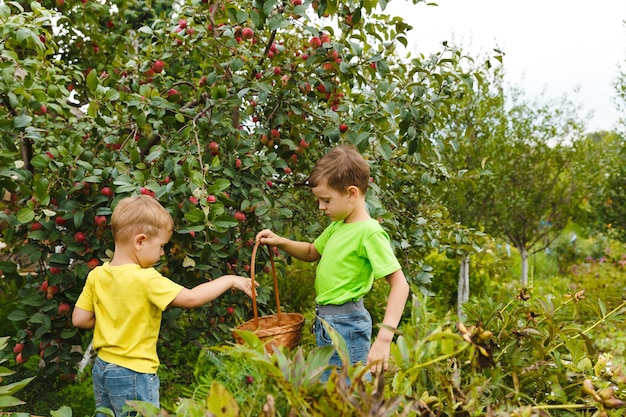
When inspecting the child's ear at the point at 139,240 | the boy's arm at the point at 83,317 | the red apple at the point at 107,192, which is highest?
the child's ear at the point at 139,240

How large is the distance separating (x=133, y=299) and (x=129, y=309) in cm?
4

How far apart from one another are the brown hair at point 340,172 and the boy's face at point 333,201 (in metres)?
0.02

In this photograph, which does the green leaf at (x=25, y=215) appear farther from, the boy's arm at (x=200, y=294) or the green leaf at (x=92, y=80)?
the boy's arm at (x=200, y=294)

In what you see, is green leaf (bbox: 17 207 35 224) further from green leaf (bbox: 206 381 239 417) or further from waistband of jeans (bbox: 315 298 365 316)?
green leaf (bbox: 206 381 239 417)

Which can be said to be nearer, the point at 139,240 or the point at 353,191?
the point at 139,240

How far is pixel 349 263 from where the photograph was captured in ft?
6.79

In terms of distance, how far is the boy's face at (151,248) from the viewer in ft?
6.25

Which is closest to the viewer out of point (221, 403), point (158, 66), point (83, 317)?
point (221, 403)

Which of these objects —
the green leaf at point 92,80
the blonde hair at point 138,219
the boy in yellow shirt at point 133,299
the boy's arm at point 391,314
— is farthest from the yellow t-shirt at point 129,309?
the green leaf at point 92,80

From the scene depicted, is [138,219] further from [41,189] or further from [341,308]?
[341,308]

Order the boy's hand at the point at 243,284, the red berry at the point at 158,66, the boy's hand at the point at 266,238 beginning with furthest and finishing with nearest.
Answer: the red berry at the point at 158,66
the boy's hand at the point at 266,238
the boy's hand at the point at 243,284

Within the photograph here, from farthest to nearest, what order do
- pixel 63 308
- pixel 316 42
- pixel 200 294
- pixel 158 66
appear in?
pixel 158 66 < pixel 316 42 < pixel 63 308 < pixel 200 294

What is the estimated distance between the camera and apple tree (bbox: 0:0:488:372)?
7.26 feet

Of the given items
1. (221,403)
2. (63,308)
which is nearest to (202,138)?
(63,308)
